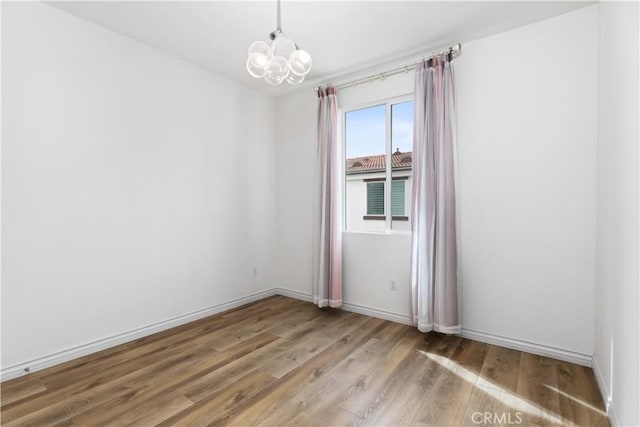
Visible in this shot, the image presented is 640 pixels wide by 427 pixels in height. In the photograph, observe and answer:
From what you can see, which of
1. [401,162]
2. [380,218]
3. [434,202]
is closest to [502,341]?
[434,202]

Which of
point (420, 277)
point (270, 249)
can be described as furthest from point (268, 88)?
point (420, 277)

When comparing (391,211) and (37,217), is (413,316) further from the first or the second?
(37,217)

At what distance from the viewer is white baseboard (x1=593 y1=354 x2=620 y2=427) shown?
1.65m

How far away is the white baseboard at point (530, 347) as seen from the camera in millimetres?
2348

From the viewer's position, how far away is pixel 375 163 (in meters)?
3.55

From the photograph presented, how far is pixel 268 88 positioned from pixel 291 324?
288 centimetres

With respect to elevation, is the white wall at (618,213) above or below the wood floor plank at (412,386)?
above

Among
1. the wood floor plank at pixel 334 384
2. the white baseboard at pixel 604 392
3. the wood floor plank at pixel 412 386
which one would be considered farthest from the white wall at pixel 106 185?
the white baseboard at pixel 604 392

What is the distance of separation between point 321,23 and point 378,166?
5.11 feet

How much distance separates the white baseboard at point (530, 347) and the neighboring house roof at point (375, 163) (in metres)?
1.74

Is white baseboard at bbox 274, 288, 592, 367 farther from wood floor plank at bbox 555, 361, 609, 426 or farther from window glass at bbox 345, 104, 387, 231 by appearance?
window glass at bbox 345, 104, 387, 231

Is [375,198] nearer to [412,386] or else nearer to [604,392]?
[412,386]

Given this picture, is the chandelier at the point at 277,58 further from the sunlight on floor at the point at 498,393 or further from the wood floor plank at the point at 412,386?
the sunlight on floor at the point at 498,393

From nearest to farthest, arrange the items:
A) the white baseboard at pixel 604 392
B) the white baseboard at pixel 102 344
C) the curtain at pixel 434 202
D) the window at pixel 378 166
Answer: the white baseboard at pixel 604 392, the white baseboard at pixel 102 344, the curtain at pixel 434 202, the window at pixel 378 166
